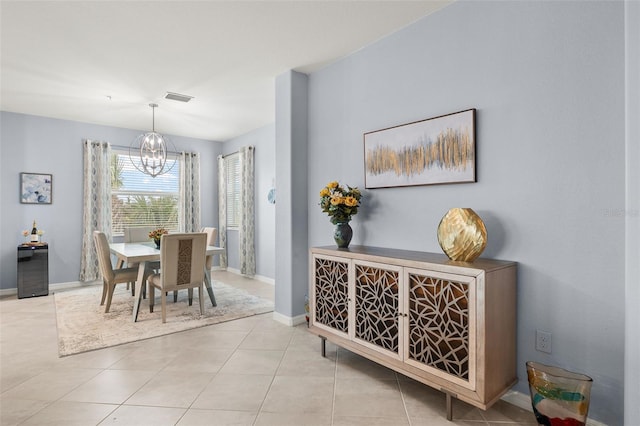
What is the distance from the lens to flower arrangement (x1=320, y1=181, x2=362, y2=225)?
2.86 meters

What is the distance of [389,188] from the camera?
281cm

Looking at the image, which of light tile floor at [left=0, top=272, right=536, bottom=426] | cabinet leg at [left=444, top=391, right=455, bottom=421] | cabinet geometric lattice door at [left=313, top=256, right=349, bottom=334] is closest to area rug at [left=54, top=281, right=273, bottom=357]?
light tile floor at [left=0, top=272, right=536, bottom=426]

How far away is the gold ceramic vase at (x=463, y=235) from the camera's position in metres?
1.97

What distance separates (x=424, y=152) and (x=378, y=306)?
1154mm

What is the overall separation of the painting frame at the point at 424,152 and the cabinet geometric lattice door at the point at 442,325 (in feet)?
2.50

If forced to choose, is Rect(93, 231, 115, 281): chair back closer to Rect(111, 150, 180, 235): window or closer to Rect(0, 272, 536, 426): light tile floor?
Rect(0, 272, 536, 426): light tile floor

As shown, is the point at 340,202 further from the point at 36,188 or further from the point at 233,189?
the point at 36,188

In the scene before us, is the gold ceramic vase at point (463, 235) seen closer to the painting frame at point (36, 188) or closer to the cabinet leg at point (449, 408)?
the cabinet leg at point (449, 408)

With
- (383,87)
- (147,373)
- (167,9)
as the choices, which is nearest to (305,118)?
(383,87)

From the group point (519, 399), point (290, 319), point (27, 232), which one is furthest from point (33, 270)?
point (519, 399)

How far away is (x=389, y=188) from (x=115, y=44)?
263cm

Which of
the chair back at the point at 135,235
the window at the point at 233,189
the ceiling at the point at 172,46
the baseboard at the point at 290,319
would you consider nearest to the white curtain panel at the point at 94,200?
the chair back at the point at 135,235

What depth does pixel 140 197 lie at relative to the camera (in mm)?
6055

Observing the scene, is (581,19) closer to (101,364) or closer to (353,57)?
(353,57)
